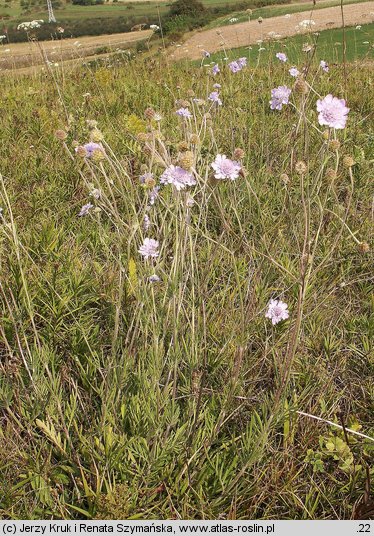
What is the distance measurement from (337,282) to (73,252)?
42.5 inches

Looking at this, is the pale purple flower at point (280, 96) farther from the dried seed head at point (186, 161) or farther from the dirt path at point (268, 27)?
the dirt path at point (268, 27)

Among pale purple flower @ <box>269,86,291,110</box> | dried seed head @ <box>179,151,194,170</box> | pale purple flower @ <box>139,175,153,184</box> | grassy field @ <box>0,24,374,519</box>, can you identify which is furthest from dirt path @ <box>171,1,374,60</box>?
dried seed head @ <box>179,151,194,170</box>

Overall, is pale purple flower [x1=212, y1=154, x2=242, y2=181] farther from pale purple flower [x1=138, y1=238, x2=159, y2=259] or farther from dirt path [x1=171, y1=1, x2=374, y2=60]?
dirt path [x1=171, y1=1, x2=374, y2=60]

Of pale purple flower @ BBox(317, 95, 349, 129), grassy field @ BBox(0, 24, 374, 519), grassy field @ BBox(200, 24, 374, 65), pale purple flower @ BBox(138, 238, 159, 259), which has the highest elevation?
pale purple flower @ BBox(317, 95, 349, 129)

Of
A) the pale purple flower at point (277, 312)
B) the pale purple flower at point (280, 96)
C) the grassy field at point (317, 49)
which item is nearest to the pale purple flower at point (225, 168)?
the pale purple flower at point (277, 312)

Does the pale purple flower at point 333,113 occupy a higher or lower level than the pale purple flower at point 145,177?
higher

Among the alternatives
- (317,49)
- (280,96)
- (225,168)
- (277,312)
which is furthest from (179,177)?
(317,49)

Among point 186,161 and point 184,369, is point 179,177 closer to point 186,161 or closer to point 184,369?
point 186,161

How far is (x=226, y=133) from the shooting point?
3014mm

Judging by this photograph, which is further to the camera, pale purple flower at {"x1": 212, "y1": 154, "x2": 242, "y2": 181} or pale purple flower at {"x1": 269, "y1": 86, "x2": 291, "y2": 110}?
pale purple flower at {"x1": 269, "y1": 86, "x2": 291, "y2": 110}

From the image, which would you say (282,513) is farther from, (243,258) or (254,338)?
(243,258)

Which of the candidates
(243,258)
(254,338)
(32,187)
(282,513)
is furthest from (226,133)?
(282,513)

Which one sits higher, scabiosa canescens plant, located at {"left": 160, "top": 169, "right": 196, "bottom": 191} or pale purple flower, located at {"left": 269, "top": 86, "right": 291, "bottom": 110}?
pale purple flower, located at {"left": 269, "top": 86, "right": 291, "bottom": 110}

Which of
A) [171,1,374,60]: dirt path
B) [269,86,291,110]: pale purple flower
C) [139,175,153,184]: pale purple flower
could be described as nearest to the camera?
[139,175,153,184]: pale purple flower
